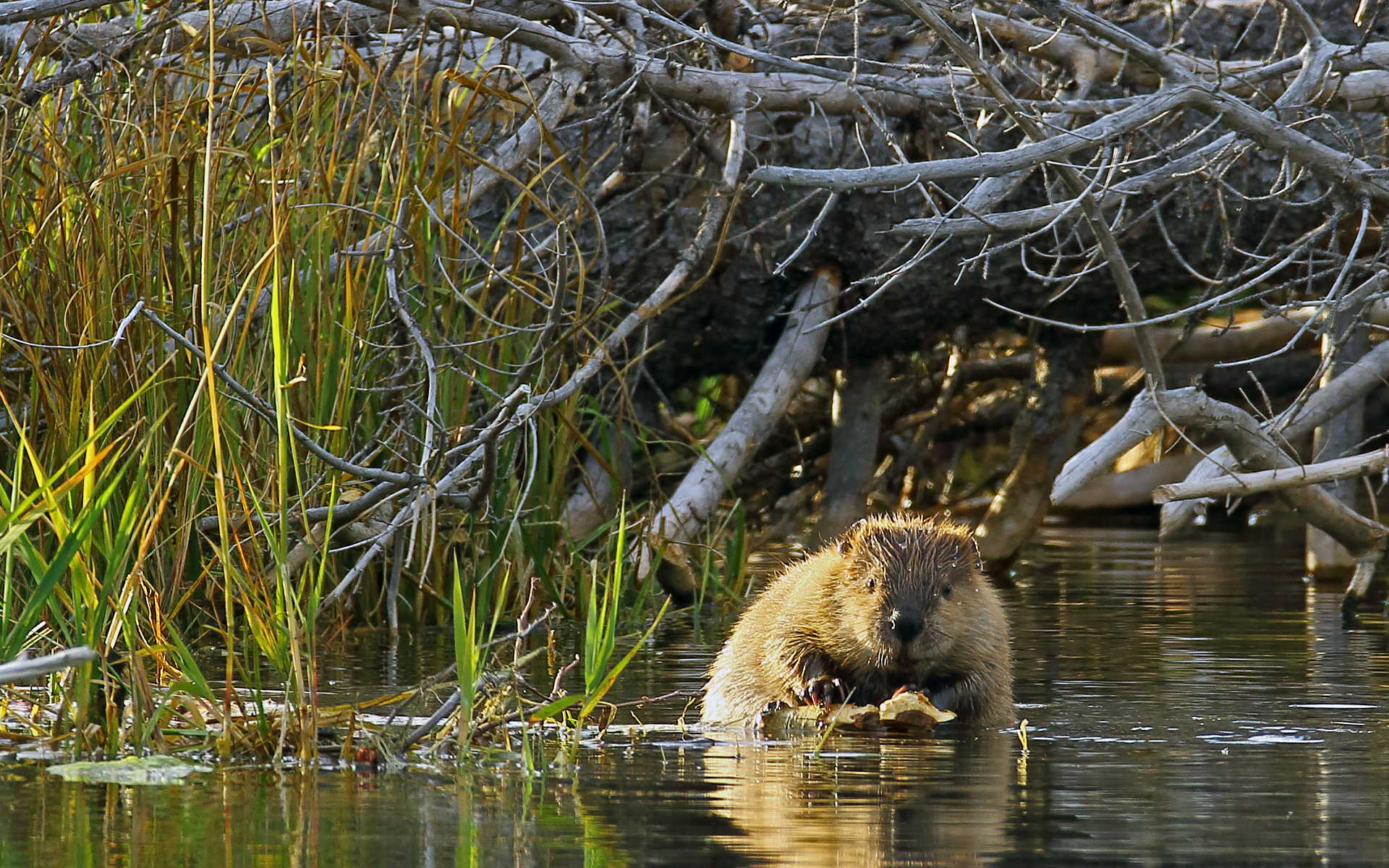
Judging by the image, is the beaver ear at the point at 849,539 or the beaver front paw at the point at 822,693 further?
the beaver ear at the point at 849,539

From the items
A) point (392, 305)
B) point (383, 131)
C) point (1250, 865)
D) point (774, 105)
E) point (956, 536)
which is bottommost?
point (1250, 865)

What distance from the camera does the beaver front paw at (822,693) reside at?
520cm

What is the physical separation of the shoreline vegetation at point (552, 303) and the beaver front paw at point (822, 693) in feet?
2.03

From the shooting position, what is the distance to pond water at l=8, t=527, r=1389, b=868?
3.23 m

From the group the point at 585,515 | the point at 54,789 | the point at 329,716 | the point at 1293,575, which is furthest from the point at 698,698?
the point at 1293,575

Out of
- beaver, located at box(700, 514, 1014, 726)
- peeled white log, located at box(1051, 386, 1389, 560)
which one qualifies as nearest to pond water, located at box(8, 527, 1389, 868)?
beaver, located at box(700, 514, 1014, 726)

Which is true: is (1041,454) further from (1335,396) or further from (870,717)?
(870,717)

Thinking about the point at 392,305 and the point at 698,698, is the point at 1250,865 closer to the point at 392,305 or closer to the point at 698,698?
the point at 698,698

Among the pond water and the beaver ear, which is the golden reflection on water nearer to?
the pond water

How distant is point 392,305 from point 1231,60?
395 centimetres

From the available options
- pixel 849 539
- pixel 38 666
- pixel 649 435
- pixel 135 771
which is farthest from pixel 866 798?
pixel 649 435

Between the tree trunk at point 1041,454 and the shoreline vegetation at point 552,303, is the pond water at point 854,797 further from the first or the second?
the tree trunk at point 1041,454

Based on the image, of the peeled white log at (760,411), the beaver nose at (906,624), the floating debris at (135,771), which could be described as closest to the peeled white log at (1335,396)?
the peeled white log at (760,411)

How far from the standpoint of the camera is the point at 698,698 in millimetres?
5402
